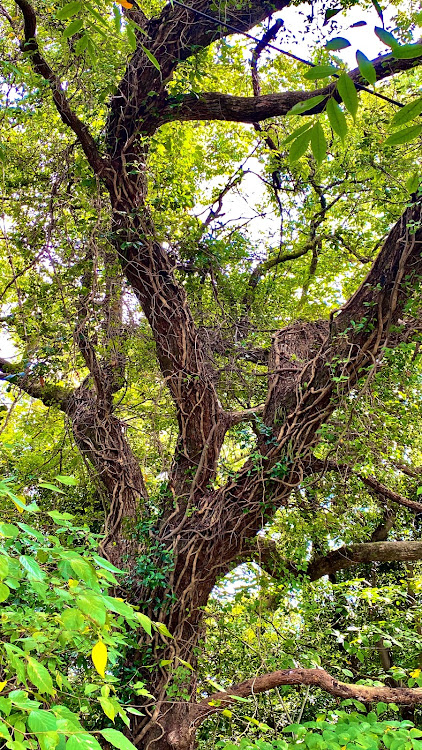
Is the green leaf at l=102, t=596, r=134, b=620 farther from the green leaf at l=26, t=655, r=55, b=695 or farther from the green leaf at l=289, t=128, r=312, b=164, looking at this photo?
the green leaf at l=289, t=128, r=312, b=164

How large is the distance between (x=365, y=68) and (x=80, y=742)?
1057 millimetres

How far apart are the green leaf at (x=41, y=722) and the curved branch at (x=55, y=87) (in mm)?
3063

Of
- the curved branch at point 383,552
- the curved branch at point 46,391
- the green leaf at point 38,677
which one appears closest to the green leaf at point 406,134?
the green leaf at point 38,677

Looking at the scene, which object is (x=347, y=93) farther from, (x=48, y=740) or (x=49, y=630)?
(x=49, y=630)

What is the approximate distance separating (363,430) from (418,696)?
142cm

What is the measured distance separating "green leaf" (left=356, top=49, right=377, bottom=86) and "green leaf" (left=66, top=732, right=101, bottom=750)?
1.04 metres

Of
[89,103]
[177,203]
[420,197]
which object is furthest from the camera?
[177,203]

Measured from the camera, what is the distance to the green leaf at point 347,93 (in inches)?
26.5

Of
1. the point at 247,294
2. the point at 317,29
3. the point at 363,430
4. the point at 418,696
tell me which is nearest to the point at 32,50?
the point at 317,29

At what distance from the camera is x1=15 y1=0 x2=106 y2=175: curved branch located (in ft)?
9.22

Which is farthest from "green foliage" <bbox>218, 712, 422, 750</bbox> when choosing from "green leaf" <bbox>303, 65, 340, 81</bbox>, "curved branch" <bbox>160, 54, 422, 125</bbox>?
"curved branch" <bbox>160, 54, 422, 125</bbox>

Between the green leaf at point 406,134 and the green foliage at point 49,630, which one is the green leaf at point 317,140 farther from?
the green foliage at point 49,630

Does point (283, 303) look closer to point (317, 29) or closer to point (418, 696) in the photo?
point (317, 29)

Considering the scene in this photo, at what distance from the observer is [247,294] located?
414cm
